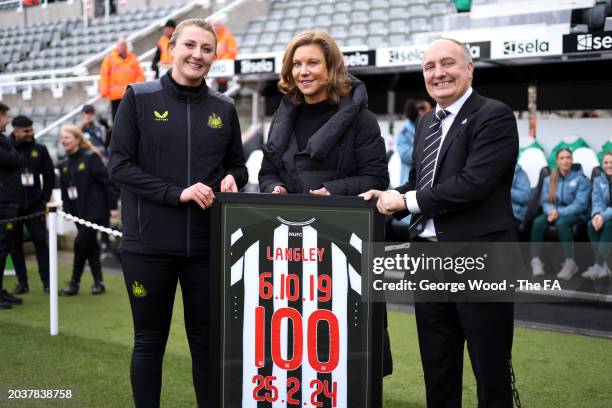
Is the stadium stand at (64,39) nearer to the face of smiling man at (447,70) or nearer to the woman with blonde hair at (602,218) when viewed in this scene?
the woman with blonde hair at (602,218)

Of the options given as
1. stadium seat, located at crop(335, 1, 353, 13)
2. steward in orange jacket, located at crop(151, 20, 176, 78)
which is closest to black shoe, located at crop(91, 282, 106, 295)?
steward in orange jacket, located at crop(151, 20, 176, 78)

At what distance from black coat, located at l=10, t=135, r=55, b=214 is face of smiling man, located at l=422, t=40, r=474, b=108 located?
17.1 ft

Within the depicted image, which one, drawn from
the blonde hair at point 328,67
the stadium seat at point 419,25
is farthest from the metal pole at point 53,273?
the stadium seat at point 419,25

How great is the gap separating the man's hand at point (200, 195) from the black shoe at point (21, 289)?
15.3ft

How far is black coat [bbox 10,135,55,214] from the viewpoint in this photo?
689 centimetres

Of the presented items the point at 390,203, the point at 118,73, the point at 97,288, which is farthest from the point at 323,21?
the point at 390,203

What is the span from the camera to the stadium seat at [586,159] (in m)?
6.98

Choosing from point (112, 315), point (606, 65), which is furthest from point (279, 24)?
point (112, 315)

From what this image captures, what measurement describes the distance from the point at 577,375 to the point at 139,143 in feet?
9.67

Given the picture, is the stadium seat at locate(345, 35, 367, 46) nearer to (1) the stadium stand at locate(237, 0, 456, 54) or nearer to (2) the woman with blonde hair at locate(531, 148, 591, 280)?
(1) the stadium stand at locate(237, 0, 456, 54)

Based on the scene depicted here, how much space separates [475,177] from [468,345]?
66cm

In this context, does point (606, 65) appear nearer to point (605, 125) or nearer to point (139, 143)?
point (605, 125)

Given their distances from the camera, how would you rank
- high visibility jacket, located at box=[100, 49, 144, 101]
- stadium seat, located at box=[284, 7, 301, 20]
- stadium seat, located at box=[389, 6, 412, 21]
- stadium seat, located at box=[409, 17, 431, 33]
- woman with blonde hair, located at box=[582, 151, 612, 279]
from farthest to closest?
1. stadium seat, located at box=[284, 7, 301, 20]
2. stadium seat, located at box=[389, 6, 412, 21]
3. stadium seat, located at box=[409, 17, 431, 33]
4. high visibility jacket, located at box=[100, 49, 144, 101]
5. woman with blonde hair, located at box=[582, 151, 612, 279]

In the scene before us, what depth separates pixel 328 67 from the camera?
2.88 metres
